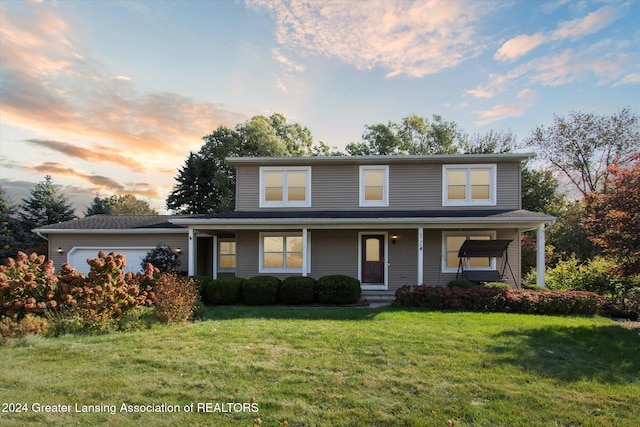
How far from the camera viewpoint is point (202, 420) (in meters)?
3.63

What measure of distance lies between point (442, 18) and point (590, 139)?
20.8 meters

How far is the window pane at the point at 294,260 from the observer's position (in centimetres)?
1354

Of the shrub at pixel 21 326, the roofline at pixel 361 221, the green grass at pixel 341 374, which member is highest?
the roofline at pixel 361 221

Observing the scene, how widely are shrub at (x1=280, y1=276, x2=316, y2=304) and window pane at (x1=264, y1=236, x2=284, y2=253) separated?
8.88ft

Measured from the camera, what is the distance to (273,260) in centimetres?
1359

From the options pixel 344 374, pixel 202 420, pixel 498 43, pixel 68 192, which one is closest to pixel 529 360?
pixel 344 374

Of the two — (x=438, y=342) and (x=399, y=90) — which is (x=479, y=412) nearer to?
(x=438, y=342)

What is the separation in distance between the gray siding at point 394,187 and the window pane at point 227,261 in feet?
8.92

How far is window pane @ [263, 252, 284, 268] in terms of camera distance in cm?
1356

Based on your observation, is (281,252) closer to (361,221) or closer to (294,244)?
(294,244)

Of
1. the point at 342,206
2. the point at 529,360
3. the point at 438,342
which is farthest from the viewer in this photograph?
the point at 342,206

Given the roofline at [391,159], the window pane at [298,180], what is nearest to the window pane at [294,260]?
the window pane at [298,180]

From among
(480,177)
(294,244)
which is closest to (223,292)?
(294,244)

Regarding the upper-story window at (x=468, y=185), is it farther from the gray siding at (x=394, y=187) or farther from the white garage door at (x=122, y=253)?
the white garage door at (x=122, y=253)
